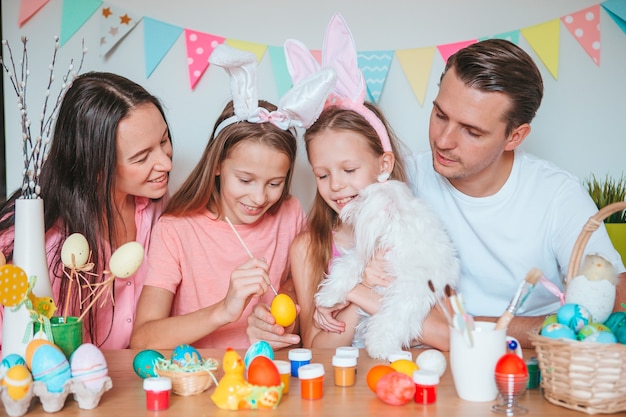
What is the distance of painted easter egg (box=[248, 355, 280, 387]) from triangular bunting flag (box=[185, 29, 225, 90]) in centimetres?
147

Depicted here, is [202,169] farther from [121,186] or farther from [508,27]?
[508,27]

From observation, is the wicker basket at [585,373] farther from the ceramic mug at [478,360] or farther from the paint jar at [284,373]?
the paint jar at [284,373]

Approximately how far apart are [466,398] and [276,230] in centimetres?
101

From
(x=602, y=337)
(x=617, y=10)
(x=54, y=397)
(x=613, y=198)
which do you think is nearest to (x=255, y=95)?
(x=54, y=397)

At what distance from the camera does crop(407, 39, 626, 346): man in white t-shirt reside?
189 cm

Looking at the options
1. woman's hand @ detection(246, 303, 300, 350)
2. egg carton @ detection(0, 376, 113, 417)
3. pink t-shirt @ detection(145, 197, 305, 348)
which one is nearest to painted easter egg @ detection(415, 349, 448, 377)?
woman's hand @ detection(246, 303, 300, 350)

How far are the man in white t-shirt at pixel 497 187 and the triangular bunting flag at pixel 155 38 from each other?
3.29ft

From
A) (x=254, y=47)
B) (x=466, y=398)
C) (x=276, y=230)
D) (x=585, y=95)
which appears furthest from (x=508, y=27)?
(x=466, y=398)

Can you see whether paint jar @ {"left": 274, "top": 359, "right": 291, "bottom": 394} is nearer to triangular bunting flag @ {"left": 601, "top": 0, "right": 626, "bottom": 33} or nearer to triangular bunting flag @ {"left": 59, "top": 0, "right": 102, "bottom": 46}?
triangular bunting flag @ {"left": 59, "top": 0, "right": 102, "bottom": 46}

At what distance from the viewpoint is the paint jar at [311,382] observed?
1.23m

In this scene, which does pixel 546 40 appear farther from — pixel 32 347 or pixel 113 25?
pixel 32 347

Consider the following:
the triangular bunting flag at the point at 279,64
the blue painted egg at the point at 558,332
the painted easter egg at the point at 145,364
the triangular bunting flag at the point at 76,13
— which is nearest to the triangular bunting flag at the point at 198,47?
the triangular bunting flag at the point at 279,64

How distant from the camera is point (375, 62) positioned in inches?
96.8

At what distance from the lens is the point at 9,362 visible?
1182 millimetres
